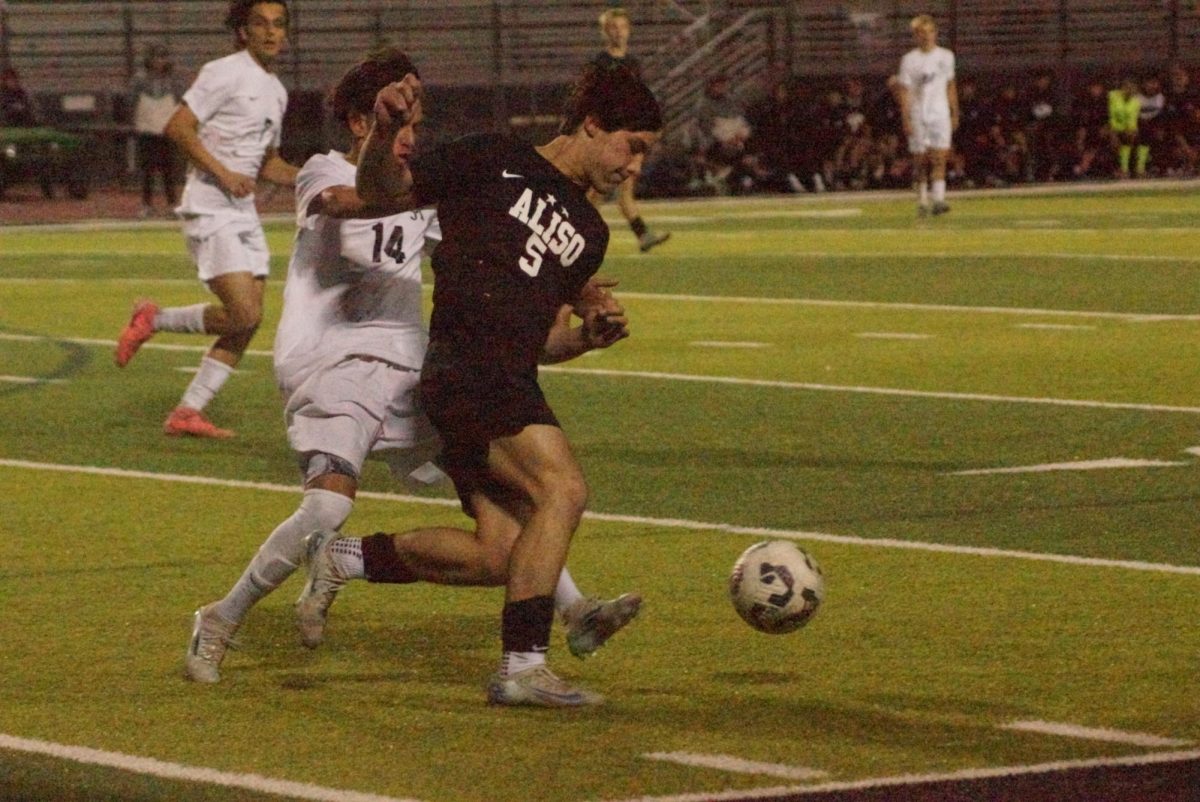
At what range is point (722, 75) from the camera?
4106 cm

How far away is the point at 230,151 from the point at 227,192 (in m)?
0.36

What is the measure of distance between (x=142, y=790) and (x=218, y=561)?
11.3ft

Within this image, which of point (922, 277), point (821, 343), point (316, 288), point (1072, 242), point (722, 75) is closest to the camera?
point (316, 288)

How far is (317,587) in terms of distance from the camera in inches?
291

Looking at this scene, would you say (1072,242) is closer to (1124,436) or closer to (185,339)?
(185,339)

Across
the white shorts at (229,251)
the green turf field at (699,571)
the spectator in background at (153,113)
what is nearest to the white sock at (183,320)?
the white shorts at (229,251)

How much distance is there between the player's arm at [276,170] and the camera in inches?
488

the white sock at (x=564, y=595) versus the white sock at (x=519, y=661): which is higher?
the white sock at (x=564, y=595)

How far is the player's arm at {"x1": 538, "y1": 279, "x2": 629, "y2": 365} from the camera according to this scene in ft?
Result: 23.3

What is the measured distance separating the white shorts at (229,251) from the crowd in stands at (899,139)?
77.2 feet

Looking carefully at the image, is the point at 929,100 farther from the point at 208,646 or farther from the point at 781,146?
the point at 208,646

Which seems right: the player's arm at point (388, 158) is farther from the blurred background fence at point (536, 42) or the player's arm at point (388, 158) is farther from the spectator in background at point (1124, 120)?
the blurred background fence at point (536, 42)

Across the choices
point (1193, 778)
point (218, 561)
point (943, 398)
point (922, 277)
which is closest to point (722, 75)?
point (922, 277)

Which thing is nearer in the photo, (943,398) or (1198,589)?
(1198,589)
